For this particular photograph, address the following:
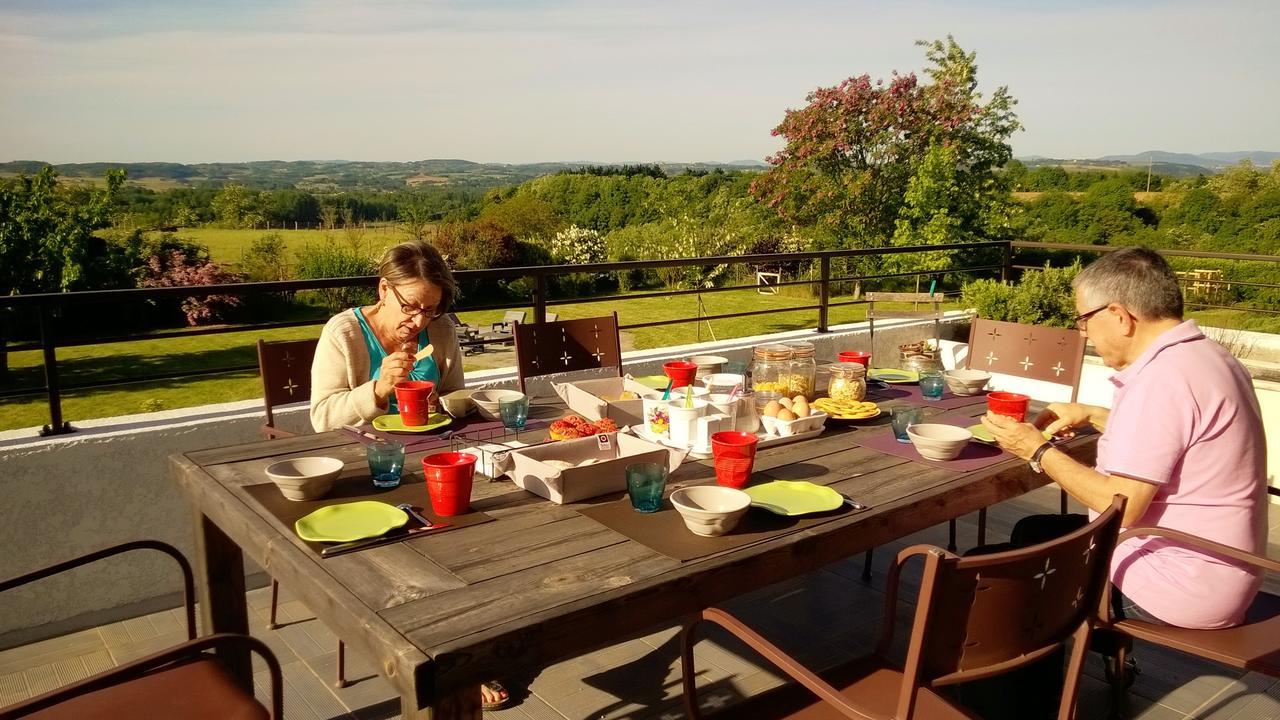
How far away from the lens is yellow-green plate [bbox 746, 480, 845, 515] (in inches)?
69.1

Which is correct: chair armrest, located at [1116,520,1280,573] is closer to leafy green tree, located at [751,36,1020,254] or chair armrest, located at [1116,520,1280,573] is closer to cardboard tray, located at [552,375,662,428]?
cardboard tray, located at [552,375,662,428]

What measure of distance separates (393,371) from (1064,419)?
1.94 meters

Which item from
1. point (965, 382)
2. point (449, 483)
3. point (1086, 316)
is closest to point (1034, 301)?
point (965, 382)

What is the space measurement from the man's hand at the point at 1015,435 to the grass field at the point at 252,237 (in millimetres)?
16405

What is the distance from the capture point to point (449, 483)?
1698mm

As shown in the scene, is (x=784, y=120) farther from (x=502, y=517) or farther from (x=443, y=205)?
(x=502, y=517)

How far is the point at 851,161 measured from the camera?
50.5 feet

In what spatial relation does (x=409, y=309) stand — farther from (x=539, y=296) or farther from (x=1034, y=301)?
(x=1034, y=301)

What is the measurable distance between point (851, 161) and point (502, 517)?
14756 mm

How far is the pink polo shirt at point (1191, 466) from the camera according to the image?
184 cm

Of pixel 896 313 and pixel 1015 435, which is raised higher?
pixel 1015 435

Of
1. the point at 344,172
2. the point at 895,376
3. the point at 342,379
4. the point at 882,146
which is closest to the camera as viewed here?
the point at 342,379

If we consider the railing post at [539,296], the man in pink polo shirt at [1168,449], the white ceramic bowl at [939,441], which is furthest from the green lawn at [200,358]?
the man in pink polo shirt at [1168,449]

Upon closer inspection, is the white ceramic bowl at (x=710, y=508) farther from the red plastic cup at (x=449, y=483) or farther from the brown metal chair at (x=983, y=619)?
the red plastic cup at (x=449, y=483)
